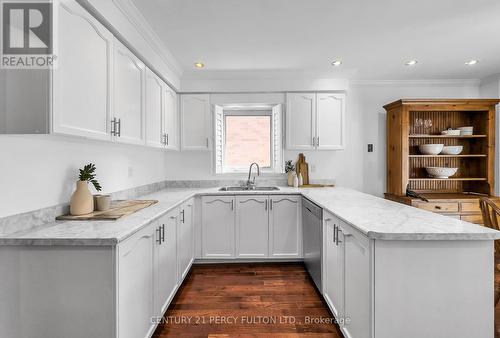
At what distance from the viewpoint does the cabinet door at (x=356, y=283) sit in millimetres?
1451

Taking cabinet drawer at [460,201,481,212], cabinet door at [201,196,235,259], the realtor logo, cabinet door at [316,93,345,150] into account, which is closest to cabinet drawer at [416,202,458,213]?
cabinet drawer at [460,201,481,212]

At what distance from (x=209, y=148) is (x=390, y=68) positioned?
8.59ft

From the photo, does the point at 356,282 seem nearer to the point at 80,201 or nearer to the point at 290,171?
the point at 80,201

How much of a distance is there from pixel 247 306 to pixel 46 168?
6.19 feet

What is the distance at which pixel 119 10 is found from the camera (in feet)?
6.29

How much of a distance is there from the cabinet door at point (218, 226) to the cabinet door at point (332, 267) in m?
1.31

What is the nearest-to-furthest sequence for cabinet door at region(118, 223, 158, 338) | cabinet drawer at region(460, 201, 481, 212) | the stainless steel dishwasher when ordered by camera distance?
cabinet door at region(118, 223, 158, 338), the stainless steel dishwasher, cabinet drawer at region(460, 201, 481, 212)

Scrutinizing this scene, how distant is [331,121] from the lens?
3.63m

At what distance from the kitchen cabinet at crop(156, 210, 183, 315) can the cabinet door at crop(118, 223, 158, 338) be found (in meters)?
0.11

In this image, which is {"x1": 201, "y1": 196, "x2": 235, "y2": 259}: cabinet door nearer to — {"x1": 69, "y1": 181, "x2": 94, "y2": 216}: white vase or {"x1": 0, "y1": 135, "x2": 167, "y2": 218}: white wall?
{"x1": 0, "y1": 135, "x2": 167, "y2": 218}: white wall

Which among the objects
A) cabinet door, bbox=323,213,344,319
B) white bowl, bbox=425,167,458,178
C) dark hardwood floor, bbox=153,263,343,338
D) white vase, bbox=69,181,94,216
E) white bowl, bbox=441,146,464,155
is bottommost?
dark hardwood floor, bbox=153,263,343,338

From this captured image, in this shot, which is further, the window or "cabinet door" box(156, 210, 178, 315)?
the window

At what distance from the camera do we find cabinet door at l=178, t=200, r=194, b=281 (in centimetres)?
261

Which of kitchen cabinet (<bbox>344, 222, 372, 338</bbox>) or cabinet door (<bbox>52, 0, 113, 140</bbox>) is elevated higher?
cabinet door (<bbox>52, 0, 113, 140</bbox>)
